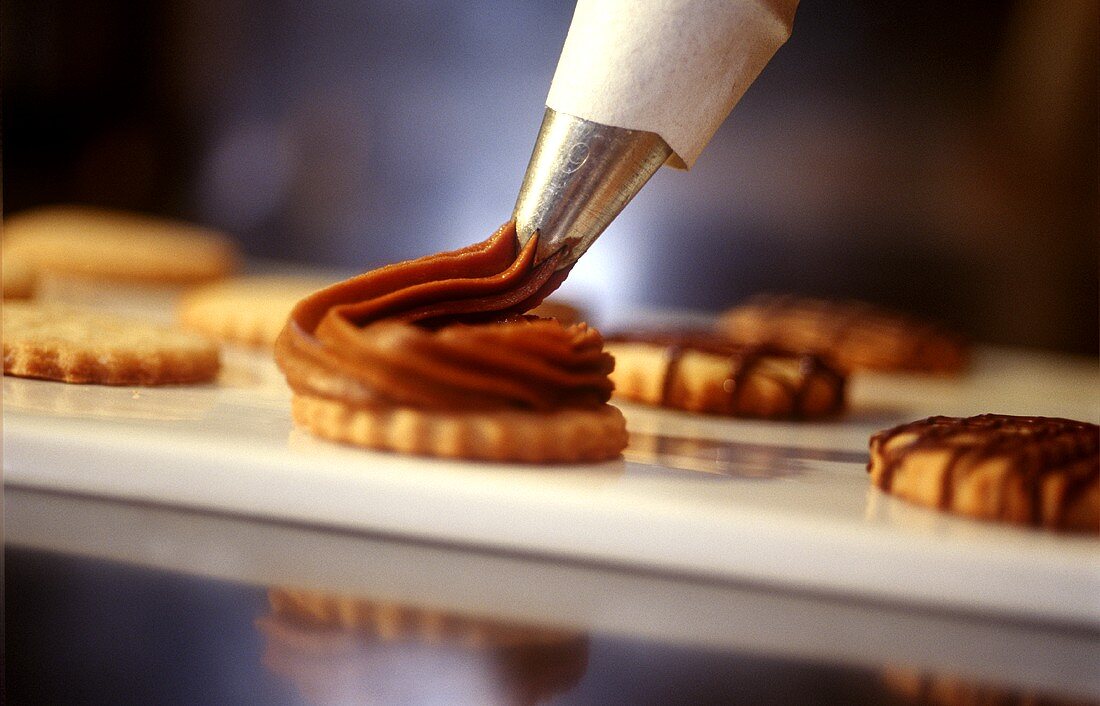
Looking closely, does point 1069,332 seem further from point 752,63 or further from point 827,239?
point 752,63

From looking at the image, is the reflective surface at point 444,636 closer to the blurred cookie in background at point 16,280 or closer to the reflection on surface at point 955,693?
the reflection on surface at point 955,693

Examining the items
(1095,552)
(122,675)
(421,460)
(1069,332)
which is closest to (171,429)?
(421,460)

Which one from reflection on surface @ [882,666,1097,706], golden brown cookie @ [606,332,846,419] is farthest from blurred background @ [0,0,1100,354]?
reflection on surface @ [882,666,1097,706]

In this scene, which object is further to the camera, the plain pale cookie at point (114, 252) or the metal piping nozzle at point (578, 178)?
the plain pale cookie at point (114, 252)

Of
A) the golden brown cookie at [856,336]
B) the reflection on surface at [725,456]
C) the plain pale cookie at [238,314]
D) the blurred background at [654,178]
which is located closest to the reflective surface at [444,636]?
the reflection on surface at [725,456]

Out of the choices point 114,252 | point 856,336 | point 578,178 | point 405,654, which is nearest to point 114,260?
point 114,252

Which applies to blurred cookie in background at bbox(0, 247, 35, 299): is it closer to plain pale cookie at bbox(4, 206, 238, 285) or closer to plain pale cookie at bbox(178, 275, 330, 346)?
plain pale cookie at bbox(178, 275, 330, 346)

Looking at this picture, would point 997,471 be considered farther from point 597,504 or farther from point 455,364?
point 455,364
